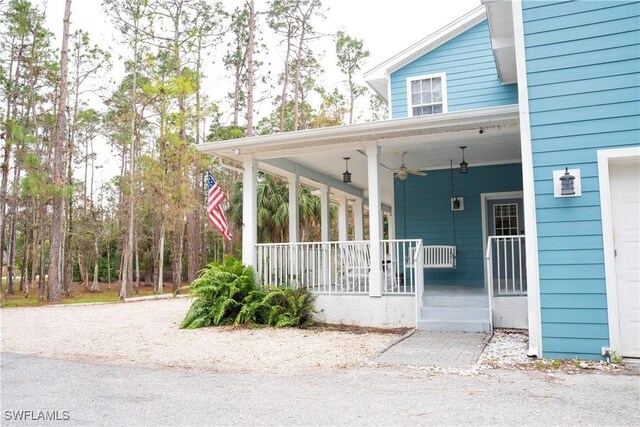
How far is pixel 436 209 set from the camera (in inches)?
416

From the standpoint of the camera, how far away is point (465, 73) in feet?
Result: 36.1

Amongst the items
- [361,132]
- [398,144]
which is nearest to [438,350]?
[361,132]

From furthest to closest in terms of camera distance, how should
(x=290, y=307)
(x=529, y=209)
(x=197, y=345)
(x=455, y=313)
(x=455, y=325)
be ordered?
(x=290, y=307) < (x=455, y=313) < (x=455, y=325) < (x=197, y=345) < (x=529, y=209)

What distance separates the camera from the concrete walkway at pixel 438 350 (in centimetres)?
507

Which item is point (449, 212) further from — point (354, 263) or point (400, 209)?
point (354, 263)

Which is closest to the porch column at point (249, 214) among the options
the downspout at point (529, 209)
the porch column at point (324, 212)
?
the porch column at point (324, 212)

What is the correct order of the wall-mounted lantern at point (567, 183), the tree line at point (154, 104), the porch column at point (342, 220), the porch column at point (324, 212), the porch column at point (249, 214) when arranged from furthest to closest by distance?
1. the tree line at point (154, 104)
2. the porch column at point (342, 220)
3. the porch column at point (324, 212)
4. the porch column at point (249, 214)
5. the wall-mounted lantern at point (567, 183)

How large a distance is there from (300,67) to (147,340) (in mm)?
17421

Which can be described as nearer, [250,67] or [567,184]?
[567,184]

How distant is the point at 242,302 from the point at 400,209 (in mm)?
4642

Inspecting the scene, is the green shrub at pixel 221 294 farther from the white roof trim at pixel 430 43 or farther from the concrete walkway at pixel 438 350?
the white roof trim at pixel 430 43

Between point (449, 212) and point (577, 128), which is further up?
point (577, 128)

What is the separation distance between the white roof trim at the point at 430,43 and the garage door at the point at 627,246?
706cm

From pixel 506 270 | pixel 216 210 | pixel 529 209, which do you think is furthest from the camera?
pixel 216 210
